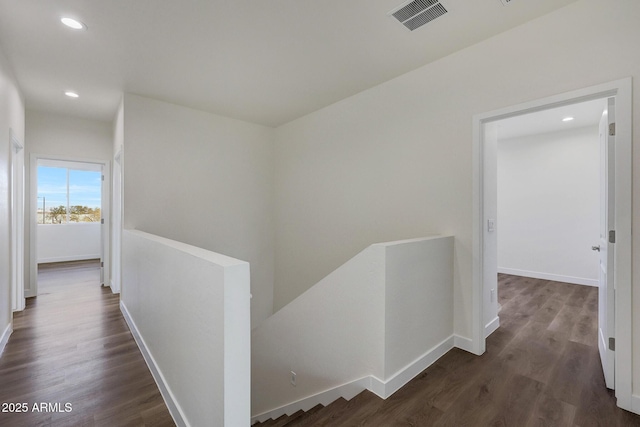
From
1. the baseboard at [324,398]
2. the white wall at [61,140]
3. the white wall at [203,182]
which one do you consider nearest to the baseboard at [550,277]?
the white wall at [203,182]

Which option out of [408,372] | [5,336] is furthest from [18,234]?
[408,372]

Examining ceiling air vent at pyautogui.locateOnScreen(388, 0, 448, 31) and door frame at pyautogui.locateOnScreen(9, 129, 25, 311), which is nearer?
ceiling air vent at pyautogui.locateOnScreen(388, 0, 448, 31)

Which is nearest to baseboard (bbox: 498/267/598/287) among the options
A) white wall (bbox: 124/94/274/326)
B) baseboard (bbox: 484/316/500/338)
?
baseboard (bbox: 484/316/500/338)

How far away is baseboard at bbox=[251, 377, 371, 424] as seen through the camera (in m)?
2.05

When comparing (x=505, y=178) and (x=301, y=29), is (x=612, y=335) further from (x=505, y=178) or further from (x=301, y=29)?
(x=505, y=178)

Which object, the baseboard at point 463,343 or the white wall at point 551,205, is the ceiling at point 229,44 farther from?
the white wall at point 551,205

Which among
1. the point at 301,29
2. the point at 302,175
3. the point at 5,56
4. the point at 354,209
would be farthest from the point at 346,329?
the point at 5,56

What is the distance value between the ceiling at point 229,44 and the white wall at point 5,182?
0.23m

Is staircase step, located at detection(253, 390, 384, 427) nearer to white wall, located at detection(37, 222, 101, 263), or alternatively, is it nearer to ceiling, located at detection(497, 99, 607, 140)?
ceiling, located at detection(497, 99, 607, 140)

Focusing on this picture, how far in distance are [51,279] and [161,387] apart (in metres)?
5.12

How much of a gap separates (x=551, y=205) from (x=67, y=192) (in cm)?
1093

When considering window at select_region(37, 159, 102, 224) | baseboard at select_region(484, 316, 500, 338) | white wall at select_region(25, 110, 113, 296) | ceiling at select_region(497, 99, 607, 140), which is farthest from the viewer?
window at select_region(37, 159, 102, 224)

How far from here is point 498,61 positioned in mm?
2377

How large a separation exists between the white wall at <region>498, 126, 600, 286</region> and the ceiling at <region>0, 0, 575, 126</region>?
13.1ft
